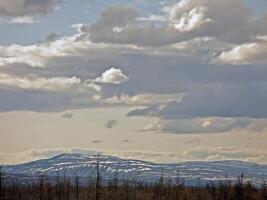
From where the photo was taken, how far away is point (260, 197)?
17650cm

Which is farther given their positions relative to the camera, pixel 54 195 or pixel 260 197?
pixel 54 195

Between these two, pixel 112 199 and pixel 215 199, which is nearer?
pixel 215 199

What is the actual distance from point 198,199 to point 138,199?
61.4 ft

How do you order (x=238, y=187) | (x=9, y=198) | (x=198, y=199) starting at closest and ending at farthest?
(x=9, y=198), (x=238, y=187), (x=198, y=199)

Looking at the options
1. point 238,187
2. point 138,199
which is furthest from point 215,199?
point 138,199

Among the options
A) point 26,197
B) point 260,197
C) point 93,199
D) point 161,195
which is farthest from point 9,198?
point 260,197

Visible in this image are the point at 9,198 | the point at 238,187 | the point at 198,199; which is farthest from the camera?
the point at 198,199

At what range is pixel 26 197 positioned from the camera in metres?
190

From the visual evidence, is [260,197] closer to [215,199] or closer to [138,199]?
[215,199]

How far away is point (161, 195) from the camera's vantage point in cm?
19812

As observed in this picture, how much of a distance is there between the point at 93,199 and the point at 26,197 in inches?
817

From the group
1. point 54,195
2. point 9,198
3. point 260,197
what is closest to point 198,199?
point 260,197

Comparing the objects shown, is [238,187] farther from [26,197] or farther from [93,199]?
[26,197]

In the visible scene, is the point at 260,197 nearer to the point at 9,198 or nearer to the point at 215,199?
the point at 215,199
